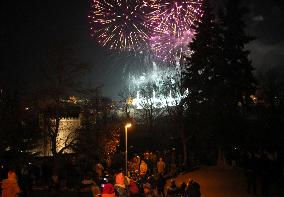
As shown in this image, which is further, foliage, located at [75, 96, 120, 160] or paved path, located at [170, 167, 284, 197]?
foliage, located at [75, 96, 120, 160]

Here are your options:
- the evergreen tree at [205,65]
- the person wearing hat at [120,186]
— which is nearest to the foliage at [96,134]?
the evergreen tree at [205,65]

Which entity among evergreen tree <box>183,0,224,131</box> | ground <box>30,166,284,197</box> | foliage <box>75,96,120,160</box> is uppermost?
evergreen tree <box>183,0,224,131</box>

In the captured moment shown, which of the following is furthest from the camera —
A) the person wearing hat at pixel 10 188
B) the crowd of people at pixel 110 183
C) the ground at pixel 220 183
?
the ground at pixel 220 183

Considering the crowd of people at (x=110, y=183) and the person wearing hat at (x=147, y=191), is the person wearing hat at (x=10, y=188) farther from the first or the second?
the person wearing hat at (x=147, y=191)

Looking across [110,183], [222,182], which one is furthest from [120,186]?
[222,182]

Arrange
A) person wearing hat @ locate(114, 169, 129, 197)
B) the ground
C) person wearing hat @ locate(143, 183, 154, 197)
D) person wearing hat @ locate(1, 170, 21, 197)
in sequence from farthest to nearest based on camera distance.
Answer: the ground < person wearing hat @ locate(143, 183, 154, 197) < person wearing hat @ locate(114, 169, 129, 197) < person wearing hat @ locate(1, 170, 21, 197)

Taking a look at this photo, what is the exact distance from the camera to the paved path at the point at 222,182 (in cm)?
2104

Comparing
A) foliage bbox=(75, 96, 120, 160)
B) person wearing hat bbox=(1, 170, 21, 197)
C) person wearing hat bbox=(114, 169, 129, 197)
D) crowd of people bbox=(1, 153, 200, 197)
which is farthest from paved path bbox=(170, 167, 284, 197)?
person wearing hat bbox=(1, 170, 21, 197)

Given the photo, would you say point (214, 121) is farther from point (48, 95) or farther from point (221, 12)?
point (48, 95)

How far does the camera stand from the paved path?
21.0 meters

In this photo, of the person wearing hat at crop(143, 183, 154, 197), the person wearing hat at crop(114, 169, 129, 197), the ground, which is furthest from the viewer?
the ground

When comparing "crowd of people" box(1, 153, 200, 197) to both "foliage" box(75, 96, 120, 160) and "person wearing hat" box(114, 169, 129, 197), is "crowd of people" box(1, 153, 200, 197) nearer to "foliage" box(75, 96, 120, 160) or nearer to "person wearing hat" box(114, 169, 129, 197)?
"person wearing hat" box(114, 169, 129, 197)

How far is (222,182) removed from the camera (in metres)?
25.4

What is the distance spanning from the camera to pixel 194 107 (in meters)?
34.9
